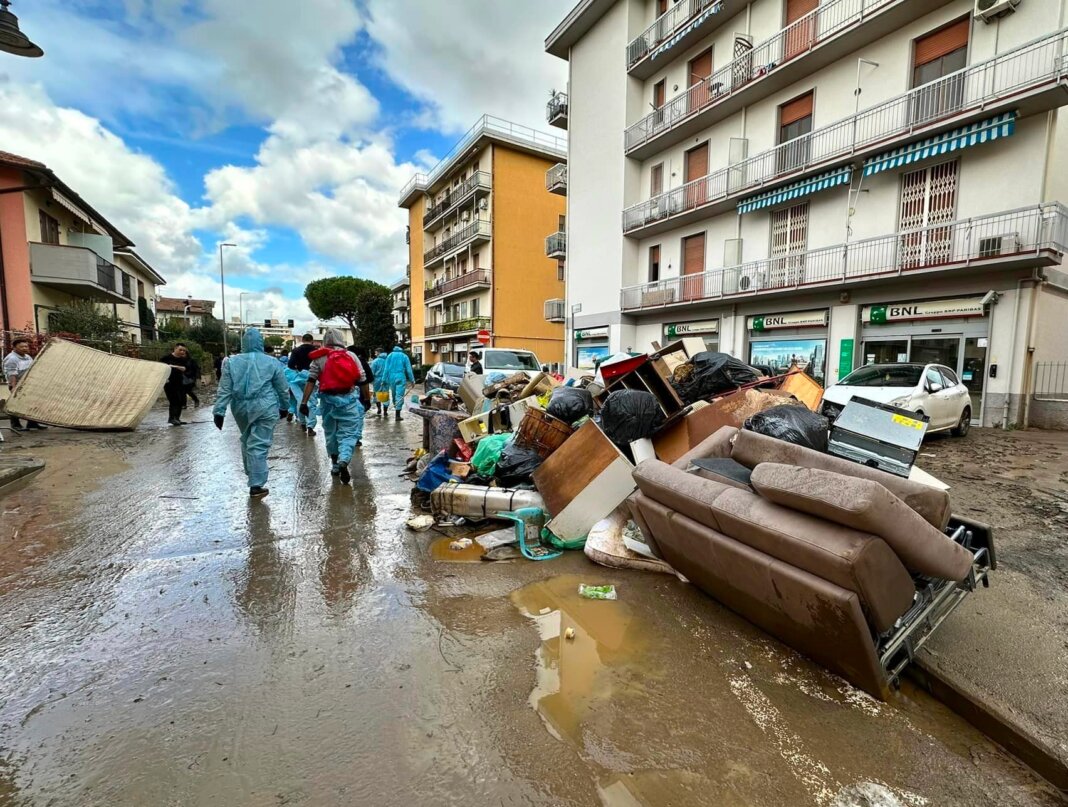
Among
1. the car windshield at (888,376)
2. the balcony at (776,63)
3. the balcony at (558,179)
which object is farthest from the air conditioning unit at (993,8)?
the balcony at (558,179)

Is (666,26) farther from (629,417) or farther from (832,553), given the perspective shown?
(832,553)

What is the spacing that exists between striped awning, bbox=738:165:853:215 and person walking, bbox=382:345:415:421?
10.9 m

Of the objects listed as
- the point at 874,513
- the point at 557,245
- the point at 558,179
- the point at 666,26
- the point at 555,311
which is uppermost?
the point at 666,26

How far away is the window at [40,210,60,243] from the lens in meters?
17.2

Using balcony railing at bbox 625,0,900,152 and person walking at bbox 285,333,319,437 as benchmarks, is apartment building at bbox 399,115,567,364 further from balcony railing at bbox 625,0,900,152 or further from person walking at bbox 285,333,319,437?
person walking at bbox 285,333,319,437

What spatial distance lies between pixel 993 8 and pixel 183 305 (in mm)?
82638

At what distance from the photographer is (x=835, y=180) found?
12656 mm

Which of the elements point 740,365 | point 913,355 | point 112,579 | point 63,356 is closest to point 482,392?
Result: point 740,365

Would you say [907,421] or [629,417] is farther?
[629,417]

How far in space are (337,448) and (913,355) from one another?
12.8 m

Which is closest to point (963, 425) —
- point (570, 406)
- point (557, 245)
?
point (570, 406)

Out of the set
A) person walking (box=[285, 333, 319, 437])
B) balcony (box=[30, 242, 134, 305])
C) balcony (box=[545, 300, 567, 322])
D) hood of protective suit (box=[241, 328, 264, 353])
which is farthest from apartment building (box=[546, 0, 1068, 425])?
balcony (box=[30, 242, 134, 305])

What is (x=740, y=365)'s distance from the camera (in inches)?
229

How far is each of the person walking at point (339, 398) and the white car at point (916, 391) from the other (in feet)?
21.1
